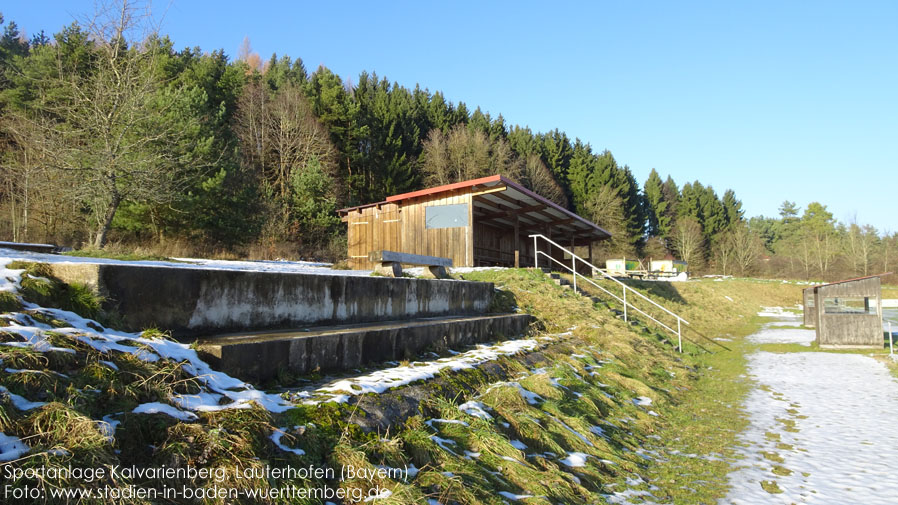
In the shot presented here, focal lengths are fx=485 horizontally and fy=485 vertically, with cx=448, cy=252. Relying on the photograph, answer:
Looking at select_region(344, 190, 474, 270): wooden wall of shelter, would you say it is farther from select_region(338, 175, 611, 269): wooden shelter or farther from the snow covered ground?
the snow covered ground

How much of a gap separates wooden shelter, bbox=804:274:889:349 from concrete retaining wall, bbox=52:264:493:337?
46.2 ft

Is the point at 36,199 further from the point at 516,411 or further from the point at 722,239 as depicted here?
the point at 722,239

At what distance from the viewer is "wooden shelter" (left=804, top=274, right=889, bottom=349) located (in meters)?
14.2

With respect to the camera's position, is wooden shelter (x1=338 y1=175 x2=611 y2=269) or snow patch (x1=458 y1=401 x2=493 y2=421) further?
wooden shelter (x1=338 y1=175 x2=611 y2=269)

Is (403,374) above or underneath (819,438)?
above

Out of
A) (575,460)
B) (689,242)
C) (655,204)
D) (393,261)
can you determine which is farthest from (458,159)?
(655,204)

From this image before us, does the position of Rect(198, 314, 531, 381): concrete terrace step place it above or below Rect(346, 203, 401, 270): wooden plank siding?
below

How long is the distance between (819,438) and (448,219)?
40.3 ft

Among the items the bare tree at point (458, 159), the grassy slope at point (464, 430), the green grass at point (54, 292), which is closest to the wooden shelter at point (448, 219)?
the grassy slope at point (464, 430)

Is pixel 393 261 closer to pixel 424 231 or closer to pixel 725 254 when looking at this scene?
pixel 424 231

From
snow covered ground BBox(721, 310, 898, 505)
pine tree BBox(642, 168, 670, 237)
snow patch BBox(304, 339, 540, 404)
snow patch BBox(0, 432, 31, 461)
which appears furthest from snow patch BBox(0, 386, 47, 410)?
pine tree BBox(642, 168, 670, 237)

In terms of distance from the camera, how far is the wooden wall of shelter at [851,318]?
46.6ft

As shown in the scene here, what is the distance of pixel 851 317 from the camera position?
14.6m

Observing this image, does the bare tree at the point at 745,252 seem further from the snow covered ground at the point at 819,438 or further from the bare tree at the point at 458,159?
the snow covered ground at the point at 819,438
